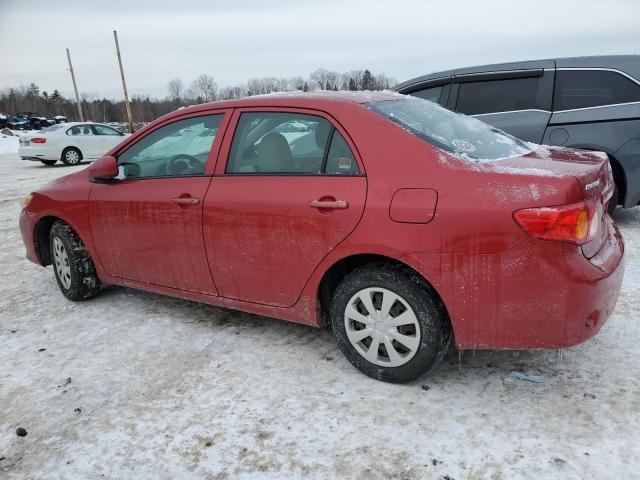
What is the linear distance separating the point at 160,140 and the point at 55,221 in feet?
4.46

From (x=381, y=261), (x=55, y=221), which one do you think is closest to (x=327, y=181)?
(x=381, y=261)

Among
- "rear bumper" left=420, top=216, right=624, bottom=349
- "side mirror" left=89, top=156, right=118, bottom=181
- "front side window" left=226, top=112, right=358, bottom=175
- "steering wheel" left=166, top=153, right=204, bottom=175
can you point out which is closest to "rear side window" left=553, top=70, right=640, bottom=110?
"rear bumper" left=420, top=216, right=624, bottom=349

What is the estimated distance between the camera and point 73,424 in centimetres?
273

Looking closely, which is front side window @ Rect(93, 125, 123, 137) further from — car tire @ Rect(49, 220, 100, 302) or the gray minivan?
car tire @ Rect(49, 220, 100, 302)

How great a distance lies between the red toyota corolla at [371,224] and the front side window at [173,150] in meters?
0.01

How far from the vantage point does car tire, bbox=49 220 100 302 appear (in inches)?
169

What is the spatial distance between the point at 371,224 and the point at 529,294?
31.9 inches

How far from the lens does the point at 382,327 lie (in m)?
2.86

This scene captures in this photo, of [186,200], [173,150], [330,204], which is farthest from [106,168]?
[330,204]

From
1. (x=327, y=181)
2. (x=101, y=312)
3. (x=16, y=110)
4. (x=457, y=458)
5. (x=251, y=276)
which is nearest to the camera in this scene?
(x=457, y=458)

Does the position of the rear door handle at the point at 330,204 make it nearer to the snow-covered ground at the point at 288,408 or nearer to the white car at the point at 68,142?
the snow-covered ground at the point at 288,408

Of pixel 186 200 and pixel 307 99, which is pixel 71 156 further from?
pixel 307 99

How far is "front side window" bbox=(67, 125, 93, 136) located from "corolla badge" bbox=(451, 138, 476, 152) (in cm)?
1677

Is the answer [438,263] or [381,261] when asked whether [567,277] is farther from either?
[381,261]
